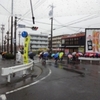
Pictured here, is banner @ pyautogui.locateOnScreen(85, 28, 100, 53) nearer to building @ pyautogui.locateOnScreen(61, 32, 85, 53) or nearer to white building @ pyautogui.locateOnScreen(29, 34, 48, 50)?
building @ pyautogui.locateOnScreen(61, 32, 85, 53)

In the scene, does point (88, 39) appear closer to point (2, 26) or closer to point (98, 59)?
point (98, 59)

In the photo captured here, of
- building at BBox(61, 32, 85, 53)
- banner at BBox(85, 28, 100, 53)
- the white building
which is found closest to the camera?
banner at BBox(85, 28, 100, 53)

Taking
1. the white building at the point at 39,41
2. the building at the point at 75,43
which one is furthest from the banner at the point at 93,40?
the white building at the point at 39,41

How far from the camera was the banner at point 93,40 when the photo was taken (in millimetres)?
33125

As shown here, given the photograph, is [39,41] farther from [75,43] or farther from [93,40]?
[93,40]

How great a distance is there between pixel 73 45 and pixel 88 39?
1907cm

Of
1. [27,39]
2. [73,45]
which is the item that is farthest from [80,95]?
[73,45]

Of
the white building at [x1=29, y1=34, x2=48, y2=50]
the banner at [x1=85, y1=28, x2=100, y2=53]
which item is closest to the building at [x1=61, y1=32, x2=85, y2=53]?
the banner at [x1=85, y1=28, x2=100, y2=53]

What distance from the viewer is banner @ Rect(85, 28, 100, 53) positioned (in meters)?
33.1

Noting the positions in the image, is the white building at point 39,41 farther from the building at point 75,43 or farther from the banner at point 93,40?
the banner at point 93,40

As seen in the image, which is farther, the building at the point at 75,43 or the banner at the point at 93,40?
the building at the point at 75,43

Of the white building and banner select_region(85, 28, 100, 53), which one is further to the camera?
the white building

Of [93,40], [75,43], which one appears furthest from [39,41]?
[93,40]

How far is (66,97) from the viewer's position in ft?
23.6
